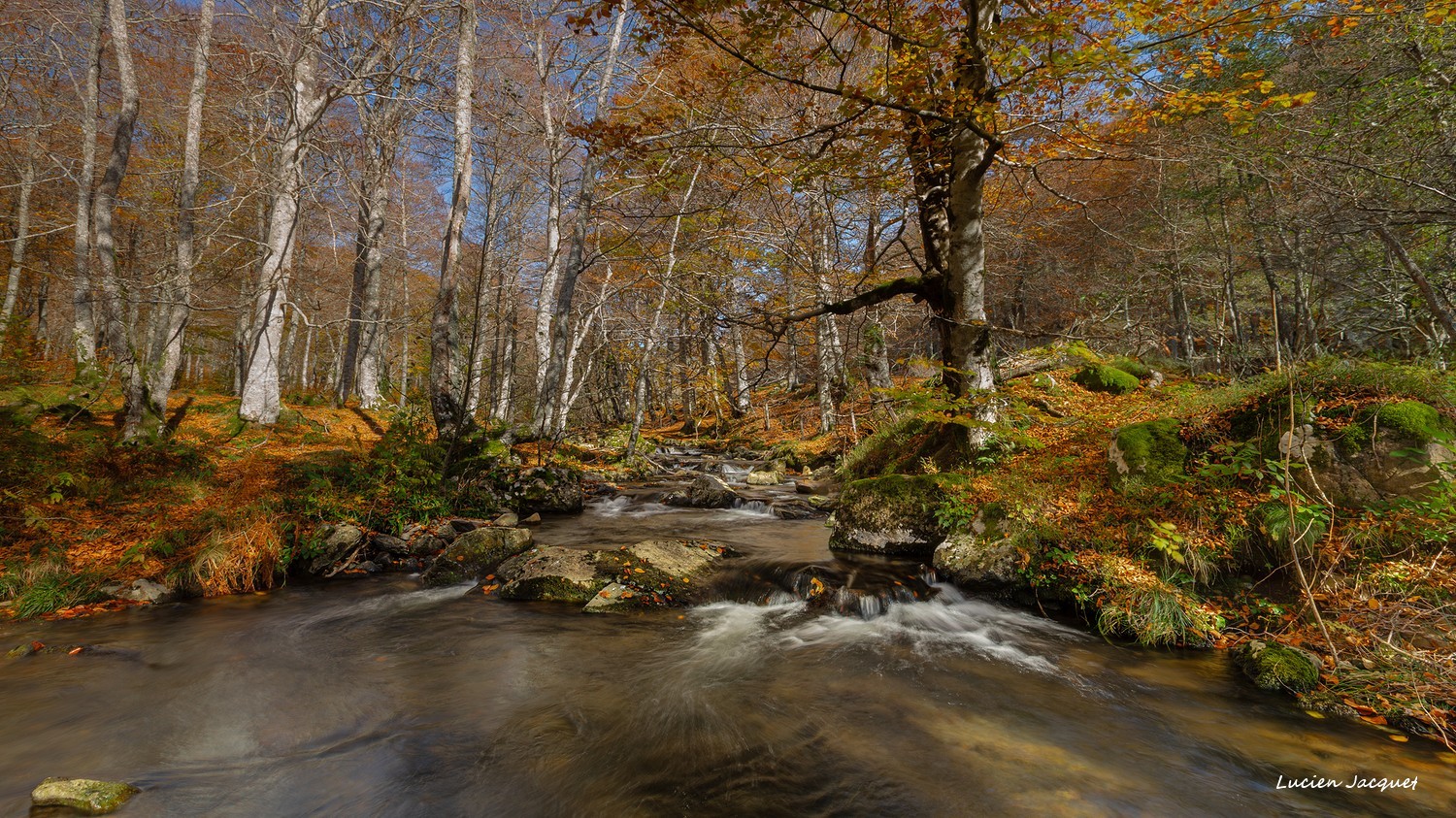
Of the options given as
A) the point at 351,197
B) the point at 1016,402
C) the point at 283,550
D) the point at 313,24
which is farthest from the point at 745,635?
the point at 351,197

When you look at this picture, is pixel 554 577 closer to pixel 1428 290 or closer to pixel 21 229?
pixel 1428 290

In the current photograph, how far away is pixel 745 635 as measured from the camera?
208 inches

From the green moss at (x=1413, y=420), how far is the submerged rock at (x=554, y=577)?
7.39 m

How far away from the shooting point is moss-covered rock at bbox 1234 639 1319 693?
146 inches

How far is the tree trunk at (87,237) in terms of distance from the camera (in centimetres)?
770

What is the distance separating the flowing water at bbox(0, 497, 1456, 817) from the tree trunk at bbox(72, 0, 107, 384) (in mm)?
5297

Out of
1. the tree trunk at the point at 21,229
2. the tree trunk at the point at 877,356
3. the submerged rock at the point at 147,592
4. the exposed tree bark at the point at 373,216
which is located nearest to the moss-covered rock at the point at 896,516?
the tree trunk at the point at 877,356

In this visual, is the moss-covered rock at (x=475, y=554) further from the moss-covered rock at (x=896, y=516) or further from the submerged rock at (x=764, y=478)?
the submerged rock at (x=764, y=478)

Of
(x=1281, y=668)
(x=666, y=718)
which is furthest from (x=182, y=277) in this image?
(x=1281, y=668)

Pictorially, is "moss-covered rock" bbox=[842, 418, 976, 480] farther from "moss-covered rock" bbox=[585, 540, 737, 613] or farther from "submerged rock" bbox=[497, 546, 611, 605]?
"submerged rock" bbox=[497, 546, 611, 605]

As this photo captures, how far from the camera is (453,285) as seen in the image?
940 centimetres

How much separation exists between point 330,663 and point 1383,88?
14226 mm

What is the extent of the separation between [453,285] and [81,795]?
812cm

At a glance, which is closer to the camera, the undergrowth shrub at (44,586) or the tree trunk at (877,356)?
the undergrowth shrub at (44,586)
